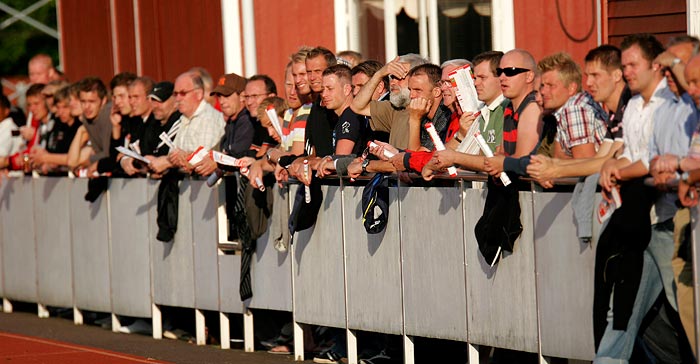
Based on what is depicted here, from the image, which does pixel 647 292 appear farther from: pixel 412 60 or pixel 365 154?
pixel 412 60

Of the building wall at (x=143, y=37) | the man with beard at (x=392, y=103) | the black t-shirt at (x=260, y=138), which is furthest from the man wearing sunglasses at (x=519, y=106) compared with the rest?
the building wall at (x=143, y=37)

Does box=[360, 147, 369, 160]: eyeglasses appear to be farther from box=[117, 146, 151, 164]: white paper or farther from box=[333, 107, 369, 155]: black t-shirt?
box=[117, 146, 151, 164]: white paper

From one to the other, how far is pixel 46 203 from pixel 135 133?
6.19 feet

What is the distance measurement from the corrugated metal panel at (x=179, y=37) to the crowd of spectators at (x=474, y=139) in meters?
3.16

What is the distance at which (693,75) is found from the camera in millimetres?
7574

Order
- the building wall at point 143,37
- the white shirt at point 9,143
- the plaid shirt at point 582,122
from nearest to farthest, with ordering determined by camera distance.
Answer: the plaid shirt at point 582,122 < the white shirt at point 9,143 < the building wall at point 143,37

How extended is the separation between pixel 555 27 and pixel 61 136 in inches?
216

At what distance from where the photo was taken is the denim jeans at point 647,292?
799cm

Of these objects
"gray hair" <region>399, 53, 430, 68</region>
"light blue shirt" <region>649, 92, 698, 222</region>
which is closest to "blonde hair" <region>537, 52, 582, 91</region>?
"light blue shirt" <region>649, 92, 698, 222</region>

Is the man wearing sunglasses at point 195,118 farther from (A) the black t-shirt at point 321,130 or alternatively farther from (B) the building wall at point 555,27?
(B) the building wall at point 555,27

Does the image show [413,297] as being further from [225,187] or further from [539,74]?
[225,187]

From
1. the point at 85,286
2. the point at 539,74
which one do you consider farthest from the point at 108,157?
the point at 539,74

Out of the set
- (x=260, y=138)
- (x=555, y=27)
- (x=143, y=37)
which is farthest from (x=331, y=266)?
(x=143, y=37)

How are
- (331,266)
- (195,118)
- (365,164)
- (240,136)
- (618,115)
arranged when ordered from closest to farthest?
1. (618,115)
2. (365,164)
3. (331,266)
4. (240,136)
5. (195,118)
